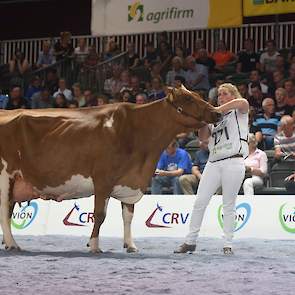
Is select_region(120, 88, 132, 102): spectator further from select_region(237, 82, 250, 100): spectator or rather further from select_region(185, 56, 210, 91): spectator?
select_region(237, 82, 250, 100): spectator

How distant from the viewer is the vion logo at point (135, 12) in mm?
17250

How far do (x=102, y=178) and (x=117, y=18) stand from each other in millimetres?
10180

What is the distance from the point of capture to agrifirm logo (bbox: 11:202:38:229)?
11.1 m

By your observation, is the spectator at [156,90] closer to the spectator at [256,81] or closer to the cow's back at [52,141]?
the spectator at [256,81]

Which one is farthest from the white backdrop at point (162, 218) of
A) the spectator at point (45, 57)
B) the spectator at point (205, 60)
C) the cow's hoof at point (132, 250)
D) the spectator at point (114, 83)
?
the spectator at point (45, 57)

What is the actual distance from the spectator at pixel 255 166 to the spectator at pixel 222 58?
16.7ft

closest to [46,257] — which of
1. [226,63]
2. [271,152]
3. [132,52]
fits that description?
[271,152]

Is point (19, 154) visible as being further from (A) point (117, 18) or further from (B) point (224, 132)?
(A) point (117, 18)

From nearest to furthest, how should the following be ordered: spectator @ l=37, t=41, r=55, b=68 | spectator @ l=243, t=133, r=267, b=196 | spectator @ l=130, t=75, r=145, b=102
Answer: spectator @ l=243, t=133, r=267, b=196
spectator @ l=130, t=75, r=145, b=102
spectator @ l=37, t=41, r=55, b=68

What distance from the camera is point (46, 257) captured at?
729 centimetres

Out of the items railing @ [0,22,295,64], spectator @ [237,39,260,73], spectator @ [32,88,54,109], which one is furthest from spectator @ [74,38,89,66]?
spectator @ [237,39,260,73]

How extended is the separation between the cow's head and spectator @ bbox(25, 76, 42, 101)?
413 inches

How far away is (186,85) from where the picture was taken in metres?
16.0

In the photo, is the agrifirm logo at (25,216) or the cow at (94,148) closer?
the cow at (94,148)
